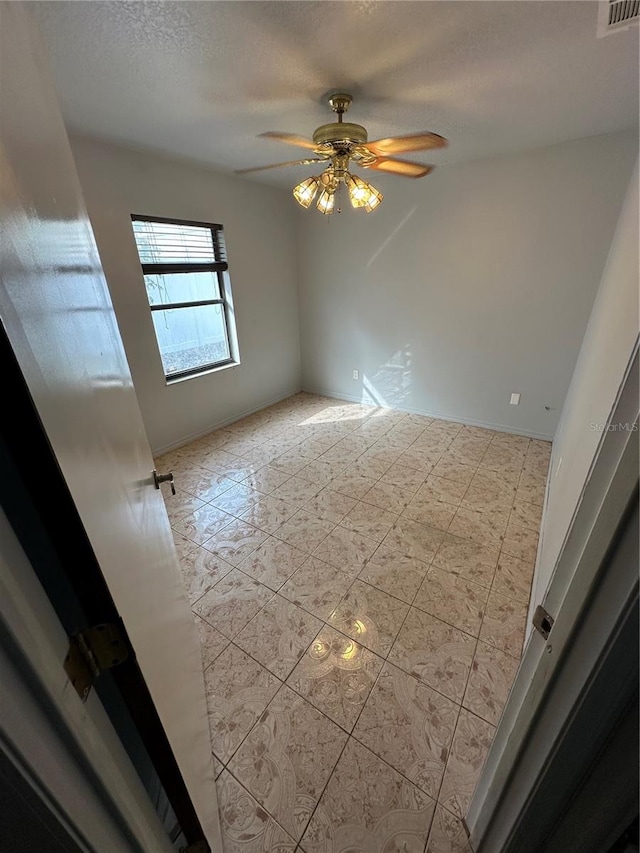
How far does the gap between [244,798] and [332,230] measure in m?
4.31

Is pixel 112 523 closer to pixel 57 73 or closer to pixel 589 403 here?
pixel 589 403

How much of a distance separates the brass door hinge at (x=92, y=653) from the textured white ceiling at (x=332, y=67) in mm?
1641

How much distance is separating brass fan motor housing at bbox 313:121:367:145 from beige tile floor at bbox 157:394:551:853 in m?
2.16

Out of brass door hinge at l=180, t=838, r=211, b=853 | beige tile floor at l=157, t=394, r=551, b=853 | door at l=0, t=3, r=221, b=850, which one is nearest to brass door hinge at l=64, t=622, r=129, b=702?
door at l=0, t=3, r=221, b=850

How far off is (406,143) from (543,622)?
1967 mm

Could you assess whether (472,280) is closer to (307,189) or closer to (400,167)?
(400,167)

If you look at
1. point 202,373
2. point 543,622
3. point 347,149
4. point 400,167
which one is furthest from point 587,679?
point 202,373

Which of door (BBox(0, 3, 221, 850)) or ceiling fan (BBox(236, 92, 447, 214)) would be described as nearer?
door (BBox(0, 3, 221, 850))

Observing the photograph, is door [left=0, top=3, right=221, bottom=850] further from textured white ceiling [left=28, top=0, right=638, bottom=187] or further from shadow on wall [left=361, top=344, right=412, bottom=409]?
shadow on wall [left=361, top=344, right=412, bottom=409]

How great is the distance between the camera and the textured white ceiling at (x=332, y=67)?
47.3 inches

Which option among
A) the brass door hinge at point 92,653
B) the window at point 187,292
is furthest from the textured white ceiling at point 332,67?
the brass door hinge at point 92,653

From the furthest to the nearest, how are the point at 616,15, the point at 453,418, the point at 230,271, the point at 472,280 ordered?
the point at 453,418 < the point at 230,271 < the point at 472,280 < the point at 616,15

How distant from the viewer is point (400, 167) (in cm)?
204

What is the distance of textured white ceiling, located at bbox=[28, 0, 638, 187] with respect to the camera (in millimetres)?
1200
